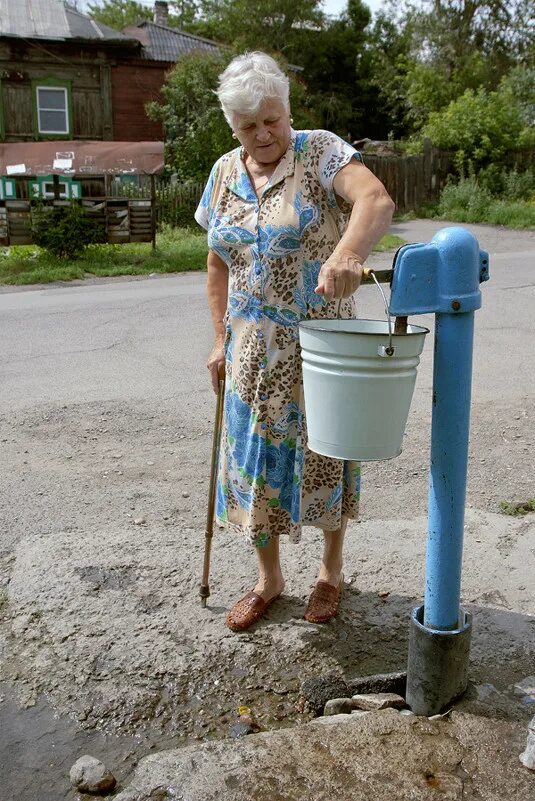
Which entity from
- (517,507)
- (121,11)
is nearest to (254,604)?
(517,507)

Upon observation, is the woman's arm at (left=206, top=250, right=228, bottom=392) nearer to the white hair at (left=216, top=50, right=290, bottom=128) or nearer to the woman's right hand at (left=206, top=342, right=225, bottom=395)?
the woman's right hand at (left=206, top=342, right=225, bottom=395)

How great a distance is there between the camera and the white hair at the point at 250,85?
244 cm

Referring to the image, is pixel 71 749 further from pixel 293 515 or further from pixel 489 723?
pixel 489 723

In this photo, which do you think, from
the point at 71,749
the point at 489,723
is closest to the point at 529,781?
the point at 489,723

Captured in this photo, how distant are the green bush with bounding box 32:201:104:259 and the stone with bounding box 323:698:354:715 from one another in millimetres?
12487

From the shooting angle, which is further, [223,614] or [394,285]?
[223,614]

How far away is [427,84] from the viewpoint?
96.3 feet

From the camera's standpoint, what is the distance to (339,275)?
7.02 feet

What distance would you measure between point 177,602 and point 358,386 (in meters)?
1.37

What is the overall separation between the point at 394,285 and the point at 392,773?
4.04 ft

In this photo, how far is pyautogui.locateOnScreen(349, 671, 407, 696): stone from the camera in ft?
8.04

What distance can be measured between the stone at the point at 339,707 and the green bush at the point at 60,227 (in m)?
12.5

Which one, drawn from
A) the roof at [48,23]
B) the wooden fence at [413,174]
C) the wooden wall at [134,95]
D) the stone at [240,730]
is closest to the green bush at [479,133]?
the wooden fence at [413,174]

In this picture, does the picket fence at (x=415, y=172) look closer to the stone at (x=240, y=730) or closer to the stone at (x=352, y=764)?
the stone at (x=240, y=730)
